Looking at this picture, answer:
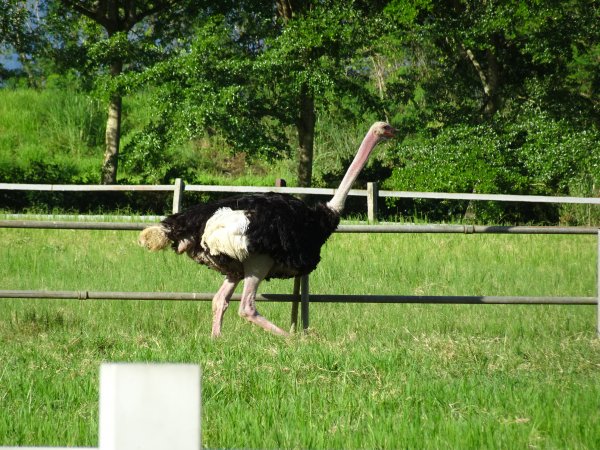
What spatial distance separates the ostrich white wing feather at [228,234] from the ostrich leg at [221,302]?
1.86 ft

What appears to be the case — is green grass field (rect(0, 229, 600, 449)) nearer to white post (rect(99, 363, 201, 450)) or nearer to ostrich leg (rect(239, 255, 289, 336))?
ostrich leg (rect(239, 255, 289, 336))

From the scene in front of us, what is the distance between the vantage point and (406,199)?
19641 mm

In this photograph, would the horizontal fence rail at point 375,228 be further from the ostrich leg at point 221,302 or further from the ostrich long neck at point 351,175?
the ostrich leg at point 221,302

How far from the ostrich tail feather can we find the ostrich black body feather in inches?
1.6

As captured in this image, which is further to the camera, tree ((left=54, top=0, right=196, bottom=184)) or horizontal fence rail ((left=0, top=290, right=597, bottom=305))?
tree ((left=54, top=0, right=196, bottom=184))

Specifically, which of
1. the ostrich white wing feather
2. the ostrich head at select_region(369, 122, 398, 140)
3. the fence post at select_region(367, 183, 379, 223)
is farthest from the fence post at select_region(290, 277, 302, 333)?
the fence post at select_region(367, 183, 379, 223)

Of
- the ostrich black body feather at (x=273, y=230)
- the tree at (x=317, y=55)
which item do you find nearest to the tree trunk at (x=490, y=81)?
the tree at (x=317, y=55)

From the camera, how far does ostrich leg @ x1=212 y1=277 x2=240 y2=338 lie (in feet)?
22.7

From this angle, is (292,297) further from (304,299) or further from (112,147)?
(112,147)

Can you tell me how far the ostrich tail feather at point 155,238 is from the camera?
21.6 ft

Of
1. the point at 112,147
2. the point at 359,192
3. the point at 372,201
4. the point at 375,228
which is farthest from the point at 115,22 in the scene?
the point at 375,228

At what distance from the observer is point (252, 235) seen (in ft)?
20.8

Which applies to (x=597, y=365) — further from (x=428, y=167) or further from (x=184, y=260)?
(x=428, y=167)

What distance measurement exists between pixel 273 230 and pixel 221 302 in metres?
0.84
